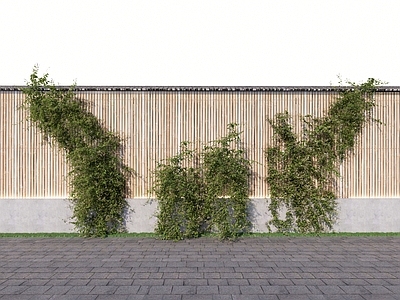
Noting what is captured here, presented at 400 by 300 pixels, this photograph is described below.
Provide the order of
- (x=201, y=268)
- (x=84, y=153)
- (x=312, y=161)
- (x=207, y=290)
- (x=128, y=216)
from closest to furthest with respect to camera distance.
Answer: (x=207, y=290) < (x=201, y=268) < (x=84, y=153) < (x=128, y=216) < (x=312, y=161)

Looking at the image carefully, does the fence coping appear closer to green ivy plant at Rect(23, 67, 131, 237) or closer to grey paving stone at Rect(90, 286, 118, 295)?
green ivy plant at Rect(23, 67, 131, 237)

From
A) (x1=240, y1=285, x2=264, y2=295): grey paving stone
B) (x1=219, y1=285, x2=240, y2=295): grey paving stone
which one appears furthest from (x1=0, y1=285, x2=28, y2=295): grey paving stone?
(x1=240, y1=285, x2=264, y2=295): grey paving stone

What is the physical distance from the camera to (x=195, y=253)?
10.1 metres

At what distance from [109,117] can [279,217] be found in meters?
5.29

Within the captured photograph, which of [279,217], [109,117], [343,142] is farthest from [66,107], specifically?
[343,142]

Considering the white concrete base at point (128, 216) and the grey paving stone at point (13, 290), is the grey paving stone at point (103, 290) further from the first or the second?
the white concrete base at point (128, 216)

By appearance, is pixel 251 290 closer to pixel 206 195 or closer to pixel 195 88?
pixel 206 195

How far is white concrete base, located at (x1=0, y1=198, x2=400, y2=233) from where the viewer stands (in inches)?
487

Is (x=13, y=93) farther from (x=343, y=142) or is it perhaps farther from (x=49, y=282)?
(x=343, y=142)

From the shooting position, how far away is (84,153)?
1200 cm

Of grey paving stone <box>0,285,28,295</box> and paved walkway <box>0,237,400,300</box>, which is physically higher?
grey paving stone <box>0,285,28,295</box>

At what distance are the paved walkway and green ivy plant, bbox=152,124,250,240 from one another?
18.4 inches

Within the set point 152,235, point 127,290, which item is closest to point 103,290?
point 127,290

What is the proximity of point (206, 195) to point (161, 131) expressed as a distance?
2.11 metres
